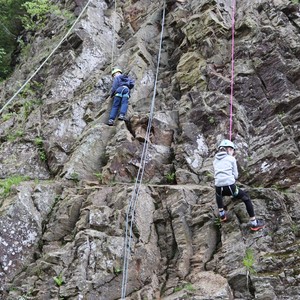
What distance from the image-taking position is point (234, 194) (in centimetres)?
749

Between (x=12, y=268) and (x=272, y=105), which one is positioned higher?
(x=272, y=105)

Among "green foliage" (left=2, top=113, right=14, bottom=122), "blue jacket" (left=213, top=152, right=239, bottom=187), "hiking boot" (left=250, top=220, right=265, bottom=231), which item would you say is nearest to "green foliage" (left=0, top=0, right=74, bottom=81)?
"green foliage" (left=2, top=113, right=14, bottom=122)

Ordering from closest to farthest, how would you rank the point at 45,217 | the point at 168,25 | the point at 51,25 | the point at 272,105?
the point at 45,217, the point at 272,105, the point at 168,25, the point at 51,25

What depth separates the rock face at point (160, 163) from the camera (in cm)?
715

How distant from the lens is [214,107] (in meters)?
10.6

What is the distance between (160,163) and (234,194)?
2.91m

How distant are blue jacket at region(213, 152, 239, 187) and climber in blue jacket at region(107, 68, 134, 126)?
389 cm

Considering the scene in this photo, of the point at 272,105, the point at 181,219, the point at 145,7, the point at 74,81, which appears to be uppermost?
the point at 145,7

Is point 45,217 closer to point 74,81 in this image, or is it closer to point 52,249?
point 52,249

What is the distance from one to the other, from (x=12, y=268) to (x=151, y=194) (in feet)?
10.9

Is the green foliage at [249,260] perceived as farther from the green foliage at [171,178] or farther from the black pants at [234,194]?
the green foliage at [171,178]

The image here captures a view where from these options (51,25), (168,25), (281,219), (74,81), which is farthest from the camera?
(51,25)

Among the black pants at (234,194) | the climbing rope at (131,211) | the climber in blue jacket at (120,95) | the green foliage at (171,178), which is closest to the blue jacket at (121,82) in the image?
the climber in blue jacket at (120,95)

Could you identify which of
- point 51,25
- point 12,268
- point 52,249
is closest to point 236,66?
Result: point 52,249
